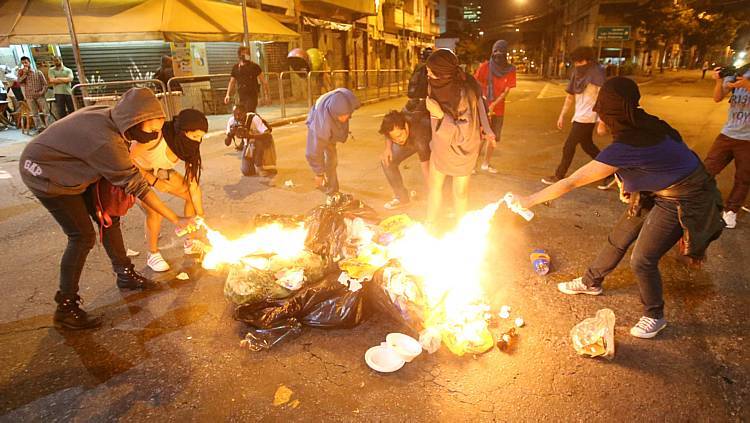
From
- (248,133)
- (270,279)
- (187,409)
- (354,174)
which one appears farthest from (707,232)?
(248,133)

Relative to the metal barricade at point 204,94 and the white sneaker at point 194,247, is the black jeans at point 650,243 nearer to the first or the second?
the white sneaker at point 194,247

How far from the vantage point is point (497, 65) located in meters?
6.97

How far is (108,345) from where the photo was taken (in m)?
3.10

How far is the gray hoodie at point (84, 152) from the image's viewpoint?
9.37 ft

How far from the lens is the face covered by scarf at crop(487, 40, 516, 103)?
690 cm

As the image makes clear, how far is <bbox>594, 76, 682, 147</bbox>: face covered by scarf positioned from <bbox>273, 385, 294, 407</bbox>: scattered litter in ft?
8.51

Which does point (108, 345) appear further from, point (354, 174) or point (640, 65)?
point (640, 65)

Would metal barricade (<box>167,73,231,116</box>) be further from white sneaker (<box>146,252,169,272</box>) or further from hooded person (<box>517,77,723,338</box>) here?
hooded person (<box>517,77,723,338</box>)

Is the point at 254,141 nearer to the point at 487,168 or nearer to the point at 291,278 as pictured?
the point at 487,168

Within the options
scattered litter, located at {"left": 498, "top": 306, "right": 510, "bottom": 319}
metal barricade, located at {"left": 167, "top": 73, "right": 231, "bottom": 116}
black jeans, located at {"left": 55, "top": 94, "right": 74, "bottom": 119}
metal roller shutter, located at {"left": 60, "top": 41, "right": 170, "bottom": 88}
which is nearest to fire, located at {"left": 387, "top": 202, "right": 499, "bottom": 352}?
scattered litter, located at {"left": 498, "top": 306, "right": 510, "bottom": 319}

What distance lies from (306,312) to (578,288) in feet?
7.40

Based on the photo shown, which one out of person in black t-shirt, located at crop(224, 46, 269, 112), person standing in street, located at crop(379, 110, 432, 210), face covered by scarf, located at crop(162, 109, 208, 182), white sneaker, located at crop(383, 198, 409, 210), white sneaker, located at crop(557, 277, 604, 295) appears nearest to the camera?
white sneaker, located at crop(557, 277, 604, 295)

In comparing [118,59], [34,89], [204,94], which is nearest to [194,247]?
[34,89]

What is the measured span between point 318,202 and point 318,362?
3.42m
